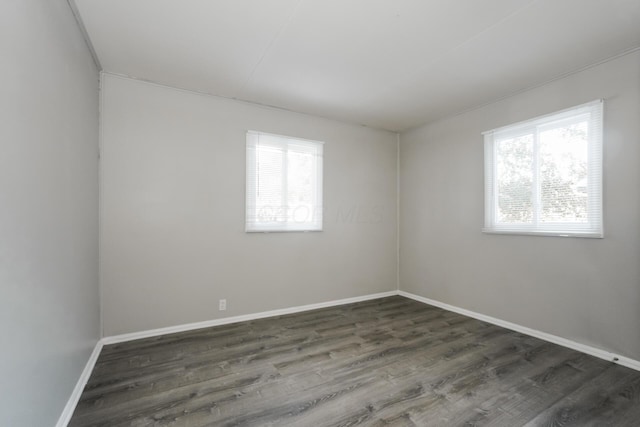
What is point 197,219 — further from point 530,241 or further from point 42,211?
point 530,241

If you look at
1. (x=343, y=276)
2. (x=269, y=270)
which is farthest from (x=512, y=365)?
(x=269, y=270)

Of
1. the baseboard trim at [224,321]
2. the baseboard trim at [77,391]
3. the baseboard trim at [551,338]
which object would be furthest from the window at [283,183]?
the baseboard trim at [551,338]

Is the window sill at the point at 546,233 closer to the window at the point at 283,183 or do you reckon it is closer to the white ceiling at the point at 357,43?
the white ceiling at the point at 357,43

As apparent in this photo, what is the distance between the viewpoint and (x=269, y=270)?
12.0 ft

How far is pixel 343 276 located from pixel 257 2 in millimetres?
3395

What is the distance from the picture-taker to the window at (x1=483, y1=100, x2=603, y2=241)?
267 centimetres

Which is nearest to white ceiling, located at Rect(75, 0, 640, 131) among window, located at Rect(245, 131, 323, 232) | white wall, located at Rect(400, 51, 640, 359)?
white wall, located at Rect(400, 51, 640, 359)

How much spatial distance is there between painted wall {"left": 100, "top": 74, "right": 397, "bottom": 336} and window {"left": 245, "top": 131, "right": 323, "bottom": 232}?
0.11 metres

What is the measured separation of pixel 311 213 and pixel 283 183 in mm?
587

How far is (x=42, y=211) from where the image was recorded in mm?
1469

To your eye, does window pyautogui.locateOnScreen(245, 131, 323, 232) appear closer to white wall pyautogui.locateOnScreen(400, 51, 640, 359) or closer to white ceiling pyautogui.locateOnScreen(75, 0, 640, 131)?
white ceiling pyautogui.locateOnScreen(75, 0, 640, 131)

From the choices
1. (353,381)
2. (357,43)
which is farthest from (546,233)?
(357,43)

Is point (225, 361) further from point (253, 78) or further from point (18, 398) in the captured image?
point (253, 78)

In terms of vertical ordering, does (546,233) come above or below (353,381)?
above
